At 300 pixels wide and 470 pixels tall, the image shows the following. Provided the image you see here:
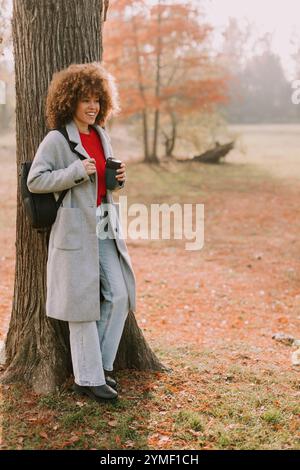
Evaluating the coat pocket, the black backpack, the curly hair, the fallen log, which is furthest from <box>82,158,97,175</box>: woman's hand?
the fallen log

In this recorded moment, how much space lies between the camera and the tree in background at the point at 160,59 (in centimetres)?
1962

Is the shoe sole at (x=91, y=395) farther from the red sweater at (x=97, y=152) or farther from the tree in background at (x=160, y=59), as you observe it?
the tree in background at (x=160, y=59)

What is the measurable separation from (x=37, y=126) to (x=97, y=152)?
47cm

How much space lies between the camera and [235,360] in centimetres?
502

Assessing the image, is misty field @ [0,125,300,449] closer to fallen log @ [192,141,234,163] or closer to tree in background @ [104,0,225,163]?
tree in background @ [104,0,225,163]

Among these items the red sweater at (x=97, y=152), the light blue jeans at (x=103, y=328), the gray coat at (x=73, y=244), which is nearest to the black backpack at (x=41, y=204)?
the gray coat at (x=73, y=244)

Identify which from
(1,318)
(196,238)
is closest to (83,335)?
(1,318)

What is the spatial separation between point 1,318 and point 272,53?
53.0m

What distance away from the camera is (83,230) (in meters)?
3.79

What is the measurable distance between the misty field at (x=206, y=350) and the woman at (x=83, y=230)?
343 mm

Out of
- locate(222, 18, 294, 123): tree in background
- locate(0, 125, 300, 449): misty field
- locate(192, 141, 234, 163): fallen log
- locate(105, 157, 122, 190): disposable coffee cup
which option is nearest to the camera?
locate(0, 125, 300, 449): misty field

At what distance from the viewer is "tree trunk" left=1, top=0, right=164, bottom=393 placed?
3.95 m

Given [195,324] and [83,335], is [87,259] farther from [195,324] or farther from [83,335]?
[195,324]

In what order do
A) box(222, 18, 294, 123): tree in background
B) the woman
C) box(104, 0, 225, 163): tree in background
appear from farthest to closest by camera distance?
box(222, 18, 294, 123): tree in background → box(104, 0, 225, 163): tree in background → the woman
